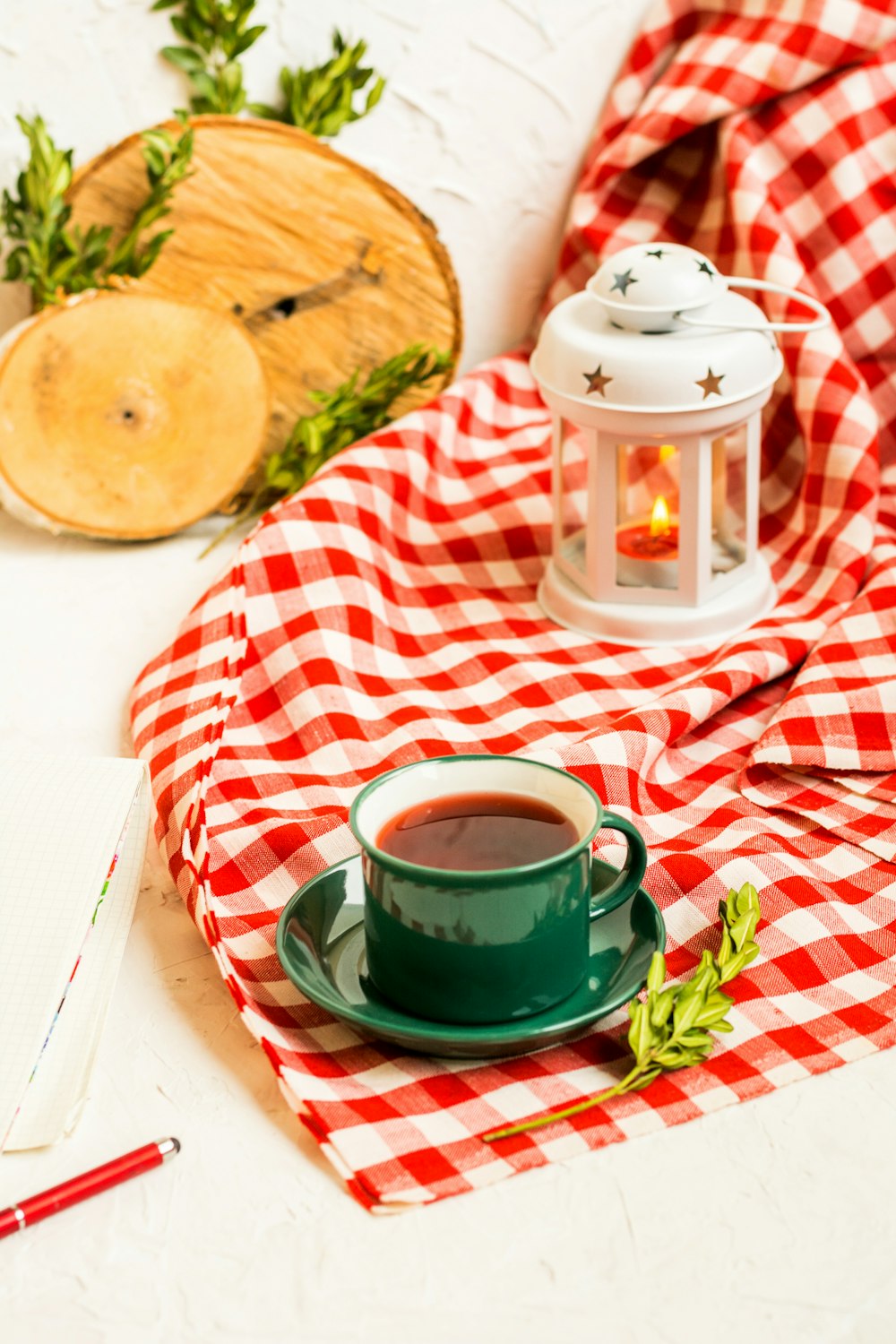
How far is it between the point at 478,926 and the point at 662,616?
0.51 meters

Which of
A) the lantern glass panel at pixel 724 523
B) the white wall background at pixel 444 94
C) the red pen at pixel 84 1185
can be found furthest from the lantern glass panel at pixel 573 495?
the red pen at pixel 84 1185

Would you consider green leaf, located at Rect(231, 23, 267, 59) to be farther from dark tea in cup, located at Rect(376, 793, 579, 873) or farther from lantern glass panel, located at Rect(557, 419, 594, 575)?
dark tea in cup, located at Rect(376, 793, 579, 873)

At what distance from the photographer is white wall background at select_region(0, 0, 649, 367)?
126cm

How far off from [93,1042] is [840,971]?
1.28 ft

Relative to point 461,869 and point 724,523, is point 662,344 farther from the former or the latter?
point 461,869

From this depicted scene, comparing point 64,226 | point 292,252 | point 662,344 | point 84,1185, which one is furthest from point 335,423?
point 84,1185

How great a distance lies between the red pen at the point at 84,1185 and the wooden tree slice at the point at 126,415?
2.47 feet

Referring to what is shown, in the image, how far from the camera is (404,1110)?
64cm

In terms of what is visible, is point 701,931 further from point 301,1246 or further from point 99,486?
point 99,486

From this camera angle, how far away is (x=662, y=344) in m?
1.02

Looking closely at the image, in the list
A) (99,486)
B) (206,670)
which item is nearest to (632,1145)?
(206,670)

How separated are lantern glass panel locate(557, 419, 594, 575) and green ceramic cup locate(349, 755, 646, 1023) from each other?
0.49m

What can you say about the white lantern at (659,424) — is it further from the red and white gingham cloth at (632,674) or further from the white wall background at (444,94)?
the white wall background at (444,94)

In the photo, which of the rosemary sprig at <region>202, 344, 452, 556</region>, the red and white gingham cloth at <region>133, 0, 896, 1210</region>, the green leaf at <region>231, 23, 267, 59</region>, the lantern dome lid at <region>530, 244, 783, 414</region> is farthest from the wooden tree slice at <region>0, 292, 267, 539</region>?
the lantern dome lid at <region>530, 244, 783, 414</region>
